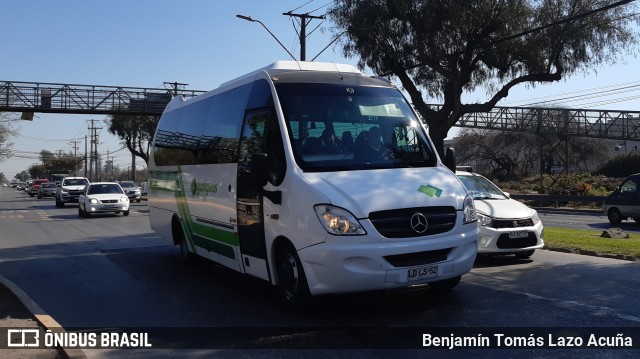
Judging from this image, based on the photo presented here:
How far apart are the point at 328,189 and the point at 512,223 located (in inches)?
197

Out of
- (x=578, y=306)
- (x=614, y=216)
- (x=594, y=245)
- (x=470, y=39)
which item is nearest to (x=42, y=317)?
(x=578, y=306)

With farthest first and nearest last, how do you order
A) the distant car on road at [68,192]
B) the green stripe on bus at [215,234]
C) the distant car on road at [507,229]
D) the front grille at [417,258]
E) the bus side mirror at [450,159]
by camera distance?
the distant car on road at [68,192] < the distant car on road at [507,229] < the green stripe on bus at [215,234] < the bus side mirror at [450,159] < the front grille at [417,258]

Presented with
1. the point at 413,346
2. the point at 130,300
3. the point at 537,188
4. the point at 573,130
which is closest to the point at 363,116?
the point at 413,346

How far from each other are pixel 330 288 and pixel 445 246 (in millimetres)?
1369

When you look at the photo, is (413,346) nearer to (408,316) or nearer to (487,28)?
(408,316)

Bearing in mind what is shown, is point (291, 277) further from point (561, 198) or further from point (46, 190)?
point (46, 190)

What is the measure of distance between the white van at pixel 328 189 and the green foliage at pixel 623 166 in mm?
56506

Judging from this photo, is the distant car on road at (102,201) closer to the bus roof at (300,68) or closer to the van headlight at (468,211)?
the bus roof at (300,68)

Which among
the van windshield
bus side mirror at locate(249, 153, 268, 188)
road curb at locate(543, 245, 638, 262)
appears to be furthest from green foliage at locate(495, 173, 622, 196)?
bus side mirror at locate(249, 153, 268, 188)

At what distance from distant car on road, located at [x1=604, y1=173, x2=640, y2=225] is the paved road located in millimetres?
13117

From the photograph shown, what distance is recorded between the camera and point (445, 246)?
6.93 m

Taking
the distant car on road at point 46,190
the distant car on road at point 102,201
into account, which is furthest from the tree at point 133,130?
the distant car on road at point 102,201

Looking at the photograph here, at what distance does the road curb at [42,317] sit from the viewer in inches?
235

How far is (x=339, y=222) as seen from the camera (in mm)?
6586
